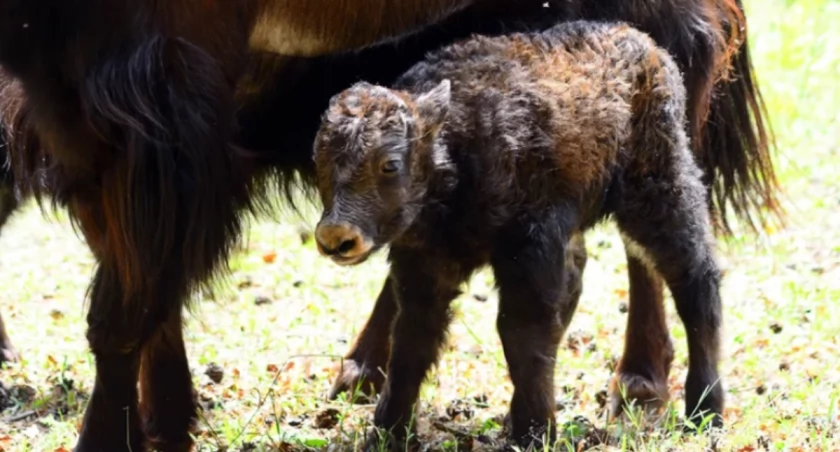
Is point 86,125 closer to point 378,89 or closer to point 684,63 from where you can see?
point 378,89

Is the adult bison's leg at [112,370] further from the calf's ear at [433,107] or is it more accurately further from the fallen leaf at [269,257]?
the fallen leaf at [269,257]

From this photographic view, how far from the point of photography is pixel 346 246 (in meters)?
3.54

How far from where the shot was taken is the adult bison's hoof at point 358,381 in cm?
527

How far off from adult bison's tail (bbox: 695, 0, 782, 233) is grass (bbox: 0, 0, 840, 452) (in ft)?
1.04

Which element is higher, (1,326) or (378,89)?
(378,89)

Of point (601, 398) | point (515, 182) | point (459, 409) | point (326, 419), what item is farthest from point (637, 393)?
point (515, 182)

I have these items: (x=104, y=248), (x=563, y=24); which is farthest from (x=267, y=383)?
(x=563, y=24)

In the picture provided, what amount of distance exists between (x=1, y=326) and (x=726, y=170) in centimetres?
294

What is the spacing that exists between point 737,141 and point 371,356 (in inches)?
64.7

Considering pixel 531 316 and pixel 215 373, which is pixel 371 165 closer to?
pixel 531 316

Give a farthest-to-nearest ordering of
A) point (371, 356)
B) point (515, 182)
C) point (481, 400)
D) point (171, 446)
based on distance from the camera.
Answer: point (371, 356), point (481, 400), point (171, 446), point (515, 182)

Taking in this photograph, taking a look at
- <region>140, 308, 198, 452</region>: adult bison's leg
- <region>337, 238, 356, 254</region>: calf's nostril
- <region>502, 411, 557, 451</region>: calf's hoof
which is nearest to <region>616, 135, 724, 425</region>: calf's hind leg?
<region>502, 411, 557, 451</region>: calf's hoof

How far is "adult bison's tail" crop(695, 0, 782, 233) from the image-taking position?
Result: 5.38 meters

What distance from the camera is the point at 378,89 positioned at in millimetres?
3732
